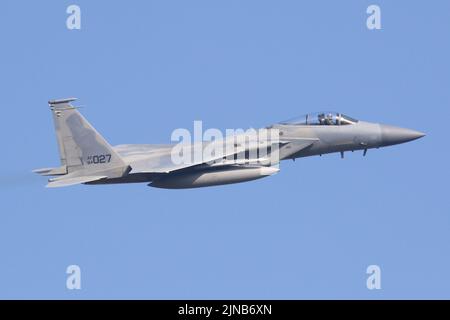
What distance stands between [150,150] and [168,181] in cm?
215

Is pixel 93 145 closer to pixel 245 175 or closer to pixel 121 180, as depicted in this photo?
pixel 121 180

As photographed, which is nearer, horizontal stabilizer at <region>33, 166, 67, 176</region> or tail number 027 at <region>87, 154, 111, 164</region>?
tail number 027 at <region>87, 154, 111, 164</region>

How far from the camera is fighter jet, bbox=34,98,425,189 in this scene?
35.1 metres

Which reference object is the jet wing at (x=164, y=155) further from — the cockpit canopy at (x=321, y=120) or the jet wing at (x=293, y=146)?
the cockpit canopy at (x=321, y=120)

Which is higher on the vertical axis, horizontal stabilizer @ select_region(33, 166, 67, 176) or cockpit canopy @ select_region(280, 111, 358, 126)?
cockpit canopy @ select_region(280, 111, 358, 126)

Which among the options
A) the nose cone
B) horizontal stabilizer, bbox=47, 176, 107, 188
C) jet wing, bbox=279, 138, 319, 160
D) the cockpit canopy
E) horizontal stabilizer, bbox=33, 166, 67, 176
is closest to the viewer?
horizontal stabilizer, bbox=47, 176, 107, 188

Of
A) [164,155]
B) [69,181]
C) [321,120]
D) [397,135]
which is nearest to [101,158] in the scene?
[69,181]

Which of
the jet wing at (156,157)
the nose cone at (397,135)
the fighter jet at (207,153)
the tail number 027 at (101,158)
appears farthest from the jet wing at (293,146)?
the tail number 027 at (101,158)

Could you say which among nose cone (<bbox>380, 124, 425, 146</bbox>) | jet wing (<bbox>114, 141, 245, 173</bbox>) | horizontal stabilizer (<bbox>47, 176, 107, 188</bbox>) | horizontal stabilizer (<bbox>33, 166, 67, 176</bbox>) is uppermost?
nose cone (<bbox>380, 124, 425, 146</bbox>)

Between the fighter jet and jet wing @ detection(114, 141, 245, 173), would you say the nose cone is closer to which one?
the fighter jet

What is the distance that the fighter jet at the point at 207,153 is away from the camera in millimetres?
35062

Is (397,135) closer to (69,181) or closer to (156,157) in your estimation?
(156,157)

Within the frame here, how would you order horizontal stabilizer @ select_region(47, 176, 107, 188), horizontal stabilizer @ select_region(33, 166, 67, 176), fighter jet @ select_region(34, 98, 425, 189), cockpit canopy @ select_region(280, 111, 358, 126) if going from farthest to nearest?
cockpit canopy @ select_region(280, 111, 358, 126)
horizontal stabilizer @ select_region(33, 166, 67, 176)
fighter jet @ select_region(34, 98, 425, 189)
horizontal stabilizer @ select_region(47, 176, 107, 188)

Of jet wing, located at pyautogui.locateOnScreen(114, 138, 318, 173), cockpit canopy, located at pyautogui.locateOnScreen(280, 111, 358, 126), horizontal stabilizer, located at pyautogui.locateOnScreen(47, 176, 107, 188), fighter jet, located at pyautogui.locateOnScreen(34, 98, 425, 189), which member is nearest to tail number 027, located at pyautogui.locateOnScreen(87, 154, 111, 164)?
fighter jet, located at pyautogui.locateOnScreen(34, 98, 425, 189)
